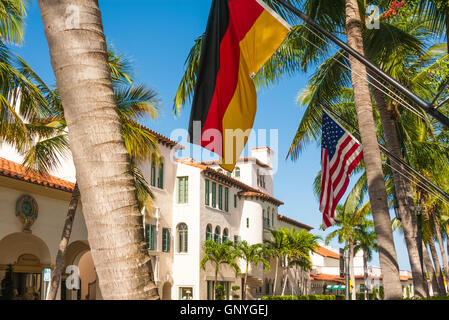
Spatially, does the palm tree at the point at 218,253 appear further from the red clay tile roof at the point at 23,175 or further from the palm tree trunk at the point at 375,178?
the palm tree trunk at the point at 375,178

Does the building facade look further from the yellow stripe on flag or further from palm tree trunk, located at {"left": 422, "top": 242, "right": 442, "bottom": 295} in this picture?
the yellow stripe on flag

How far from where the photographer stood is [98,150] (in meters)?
3.61

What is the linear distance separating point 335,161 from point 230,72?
651 centimetres

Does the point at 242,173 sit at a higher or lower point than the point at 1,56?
higher

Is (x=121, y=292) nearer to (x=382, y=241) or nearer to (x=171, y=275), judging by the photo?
(x=382, y=241)

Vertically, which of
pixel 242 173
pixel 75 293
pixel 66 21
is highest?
pixel 242 173

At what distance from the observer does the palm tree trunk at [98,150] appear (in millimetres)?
3479

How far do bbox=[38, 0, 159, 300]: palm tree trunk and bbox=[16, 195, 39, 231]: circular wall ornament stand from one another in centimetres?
1848

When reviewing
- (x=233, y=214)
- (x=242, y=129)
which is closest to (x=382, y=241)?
(x=242, y=129)

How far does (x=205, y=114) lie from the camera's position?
24.0 feet

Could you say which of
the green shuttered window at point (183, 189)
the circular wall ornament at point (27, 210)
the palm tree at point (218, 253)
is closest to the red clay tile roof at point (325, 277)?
the palm tree at point (218, 253)

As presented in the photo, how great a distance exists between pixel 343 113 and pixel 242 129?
17.3 meters

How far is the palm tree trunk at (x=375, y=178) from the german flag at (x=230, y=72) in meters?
3.08

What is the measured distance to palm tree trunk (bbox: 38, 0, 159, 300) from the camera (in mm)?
3479
